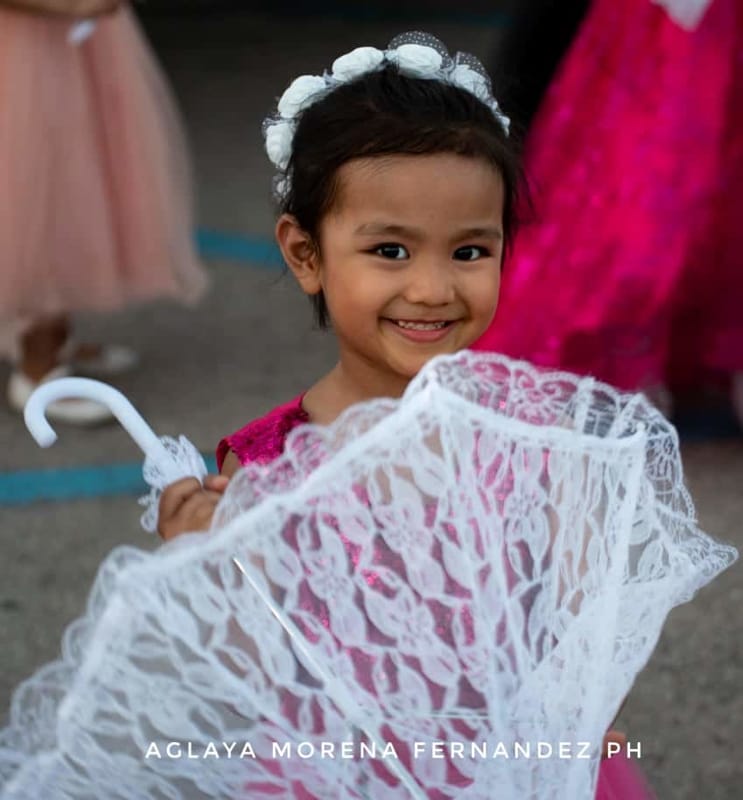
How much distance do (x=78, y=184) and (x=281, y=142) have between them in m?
2.02

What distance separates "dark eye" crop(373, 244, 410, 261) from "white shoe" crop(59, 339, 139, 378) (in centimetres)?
250

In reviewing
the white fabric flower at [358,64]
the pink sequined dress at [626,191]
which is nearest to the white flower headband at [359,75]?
the white fabric flower at [358,64]

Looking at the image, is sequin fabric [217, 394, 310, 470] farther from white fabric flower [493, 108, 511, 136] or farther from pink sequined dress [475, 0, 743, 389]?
pink sequined dress [475, 0, 743, 389]

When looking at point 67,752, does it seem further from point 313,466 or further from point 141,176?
point 141,176

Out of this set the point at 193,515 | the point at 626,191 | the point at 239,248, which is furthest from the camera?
the point at 239,248

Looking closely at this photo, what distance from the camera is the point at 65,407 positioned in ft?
13.2

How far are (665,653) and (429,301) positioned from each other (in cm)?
133

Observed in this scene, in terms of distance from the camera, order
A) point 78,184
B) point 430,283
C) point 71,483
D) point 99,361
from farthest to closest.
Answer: point 99,361 → point 78,184 → point 71,483 → point 430,283

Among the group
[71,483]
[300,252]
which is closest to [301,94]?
[300,252]

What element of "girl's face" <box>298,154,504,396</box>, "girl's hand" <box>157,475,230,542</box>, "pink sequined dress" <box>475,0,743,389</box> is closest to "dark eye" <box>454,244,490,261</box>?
"girl's face" <box>298,154,504,396</box>

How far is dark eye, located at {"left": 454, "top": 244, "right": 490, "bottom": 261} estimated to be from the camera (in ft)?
6.11

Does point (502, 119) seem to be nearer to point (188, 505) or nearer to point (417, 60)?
point (417, 60)

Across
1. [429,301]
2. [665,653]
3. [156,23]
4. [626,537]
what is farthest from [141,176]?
[156,23]

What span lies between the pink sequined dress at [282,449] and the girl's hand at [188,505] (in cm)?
22
